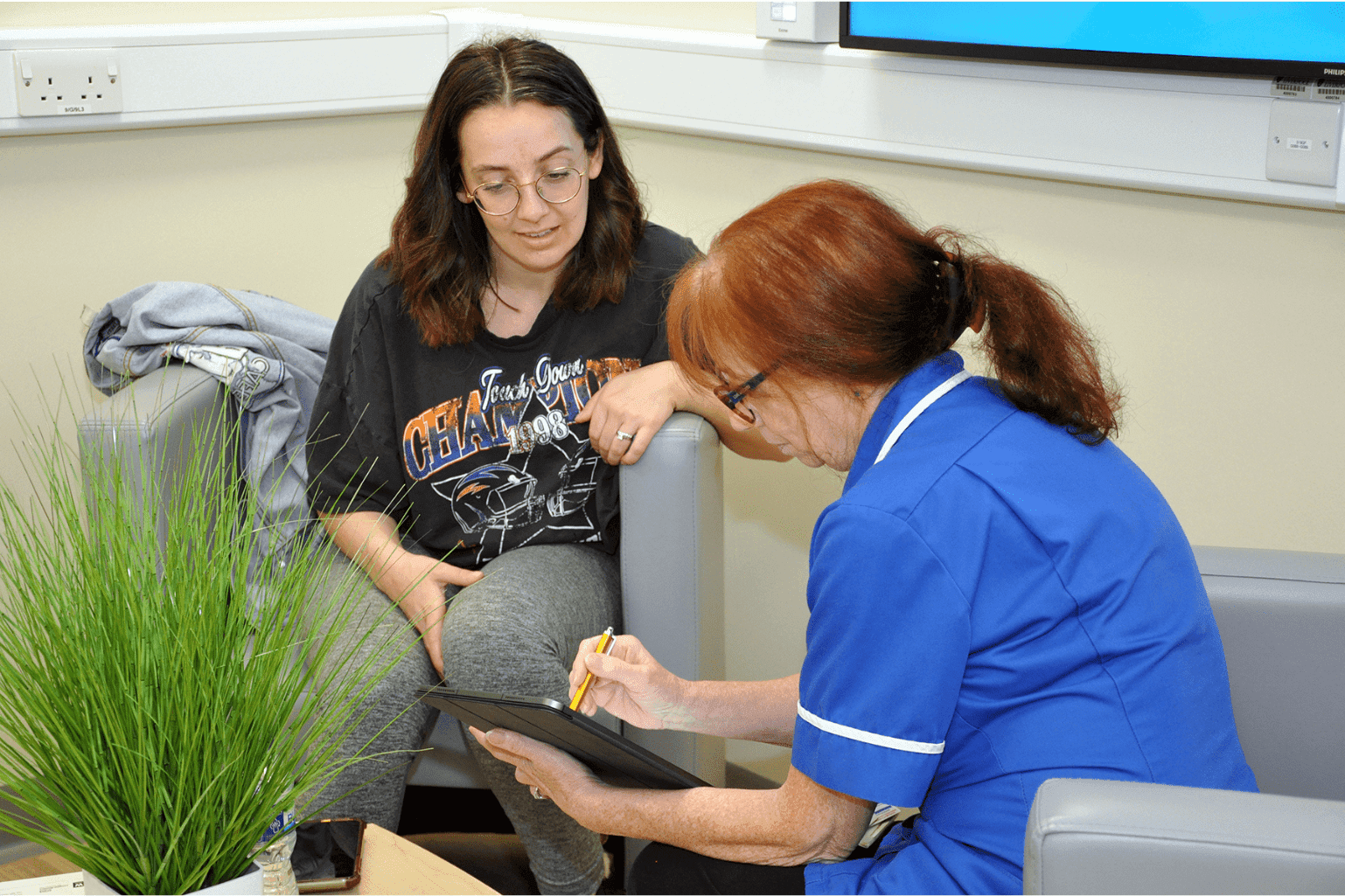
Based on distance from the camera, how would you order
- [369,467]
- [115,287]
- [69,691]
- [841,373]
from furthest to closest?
1. [115,287]
2. [369,467]
3. [841,373]
4. [69,691]

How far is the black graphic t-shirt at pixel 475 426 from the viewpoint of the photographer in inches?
75.5

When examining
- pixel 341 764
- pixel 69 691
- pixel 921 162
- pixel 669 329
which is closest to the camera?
pixel 69 691

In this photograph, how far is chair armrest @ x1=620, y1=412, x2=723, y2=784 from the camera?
179 cm

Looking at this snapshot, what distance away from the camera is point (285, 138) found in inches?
105

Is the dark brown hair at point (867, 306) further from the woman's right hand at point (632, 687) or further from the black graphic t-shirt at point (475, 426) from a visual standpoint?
the black graphic t-shirt at point (475, 426)

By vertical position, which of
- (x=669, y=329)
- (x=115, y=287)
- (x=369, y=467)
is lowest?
(x=369, y=467)

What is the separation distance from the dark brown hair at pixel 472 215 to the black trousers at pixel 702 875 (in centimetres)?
89

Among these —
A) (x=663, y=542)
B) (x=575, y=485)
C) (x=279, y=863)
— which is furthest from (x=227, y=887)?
(x=575, y=485)

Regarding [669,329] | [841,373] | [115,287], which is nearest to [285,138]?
[115,287]

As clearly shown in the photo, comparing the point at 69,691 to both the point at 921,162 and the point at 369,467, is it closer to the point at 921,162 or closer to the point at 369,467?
the point at 369,467

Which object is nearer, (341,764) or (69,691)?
(69,691)

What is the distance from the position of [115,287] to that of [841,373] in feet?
6.26

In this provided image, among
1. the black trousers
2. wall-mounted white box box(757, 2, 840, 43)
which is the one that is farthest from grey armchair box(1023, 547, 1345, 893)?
wall-mounted white box box(757, 2, 840, 43)

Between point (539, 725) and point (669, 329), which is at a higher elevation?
point (669, 329)
